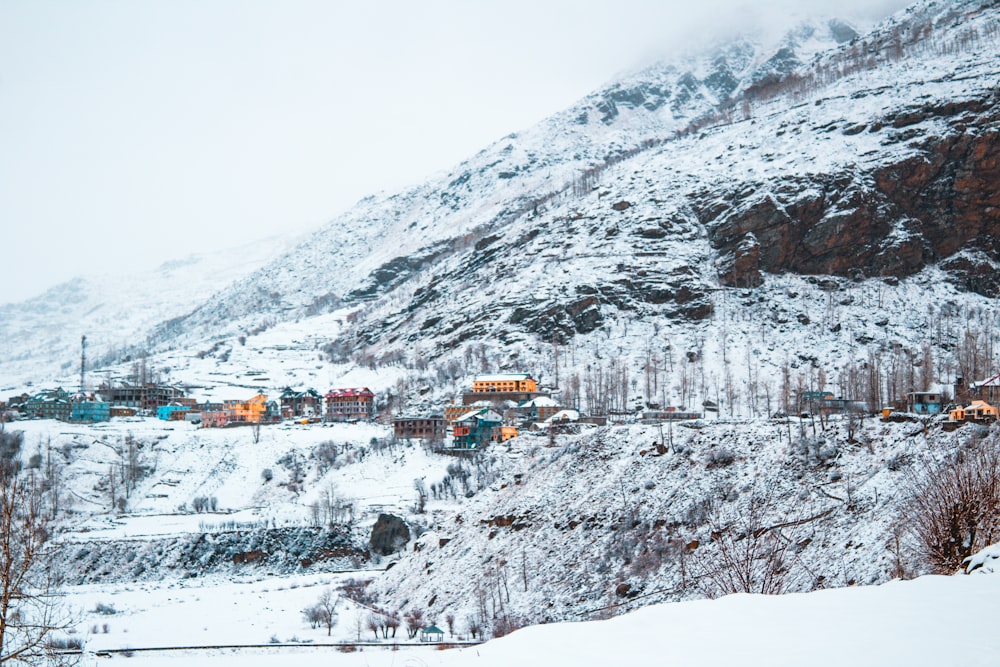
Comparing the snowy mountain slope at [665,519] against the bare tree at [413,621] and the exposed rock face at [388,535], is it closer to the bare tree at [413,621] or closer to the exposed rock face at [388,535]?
the bare tree at [413,621]

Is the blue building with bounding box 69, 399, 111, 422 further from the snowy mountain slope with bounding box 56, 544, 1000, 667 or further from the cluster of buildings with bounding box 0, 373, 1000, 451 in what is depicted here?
the snowy mountain slope with bounding box 56, 544, 1000, 667

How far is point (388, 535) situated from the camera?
7138 centimetres

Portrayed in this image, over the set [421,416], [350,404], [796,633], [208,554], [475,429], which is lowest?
[208,554]

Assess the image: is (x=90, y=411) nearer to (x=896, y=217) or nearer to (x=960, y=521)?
(x=960, y=521)

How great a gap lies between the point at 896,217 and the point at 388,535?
346 feet

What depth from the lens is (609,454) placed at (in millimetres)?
51781

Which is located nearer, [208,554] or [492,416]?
[208,554]

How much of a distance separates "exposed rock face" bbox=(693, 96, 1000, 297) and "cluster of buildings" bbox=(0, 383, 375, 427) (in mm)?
66522

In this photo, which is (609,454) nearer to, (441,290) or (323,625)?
(323,625)

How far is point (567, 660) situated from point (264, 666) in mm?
25251

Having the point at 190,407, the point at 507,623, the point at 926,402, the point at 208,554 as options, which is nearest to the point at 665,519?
the point at 507,623

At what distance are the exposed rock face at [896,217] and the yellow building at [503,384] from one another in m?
43.8

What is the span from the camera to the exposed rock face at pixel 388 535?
71125 millimetres

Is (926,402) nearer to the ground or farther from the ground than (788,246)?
nearer to the ground
